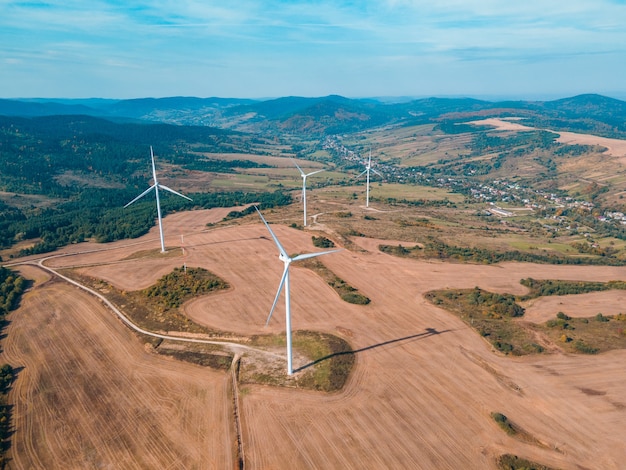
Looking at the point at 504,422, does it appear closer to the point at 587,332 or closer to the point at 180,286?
the point at 587,332

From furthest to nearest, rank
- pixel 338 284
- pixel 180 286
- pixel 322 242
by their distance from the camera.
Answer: pixel 322 242, pixel 338 284, pixel 180 286

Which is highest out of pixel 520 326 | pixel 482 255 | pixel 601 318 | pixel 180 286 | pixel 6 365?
pixel 180 286

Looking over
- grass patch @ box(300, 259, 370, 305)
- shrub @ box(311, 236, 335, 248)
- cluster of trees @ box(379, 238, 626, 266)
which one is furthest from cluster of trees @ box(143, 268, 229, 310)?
cluster of trees @ box(379, 238, 626, 266)

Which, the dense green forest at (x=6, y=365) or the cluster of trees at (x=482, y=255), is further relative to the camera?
the cluster of trees at (x=482, y=255)

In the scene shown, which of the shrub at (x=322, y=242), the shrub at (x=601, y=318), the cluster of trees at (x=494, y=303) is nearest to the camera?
the shrub at (x=601, y=318)

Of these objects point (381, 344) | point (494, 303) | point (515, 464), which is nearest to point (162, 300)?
point (381, 344)

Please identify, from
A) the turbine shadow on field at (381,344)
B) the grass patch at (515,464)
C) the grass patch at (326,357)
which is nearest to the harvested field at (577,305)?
the turbine shadow on field at (381,344)

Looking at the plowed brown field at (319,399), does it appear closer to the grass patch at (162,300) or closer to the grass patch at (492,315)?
the grass patch at (492,315)

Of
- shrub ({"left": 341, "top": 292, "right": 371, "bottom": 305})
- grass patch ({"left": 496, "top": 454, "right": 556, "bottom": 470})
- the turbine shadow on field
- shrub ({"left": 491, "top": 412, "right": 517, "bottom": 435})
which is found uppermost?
shrub ({"left": 341, "top": 292, "right": 371, "bottom": 305})

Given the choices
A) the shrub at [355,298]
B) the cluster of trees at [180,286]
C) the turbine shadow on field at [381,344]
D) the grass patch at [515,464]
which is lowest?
the grass patch at [515,464]

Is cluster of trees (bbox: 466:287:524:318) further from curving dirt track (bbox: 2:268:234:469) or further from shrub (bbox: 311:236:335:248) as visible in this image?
curving dirt track (bbox: 2:268:234:469)
